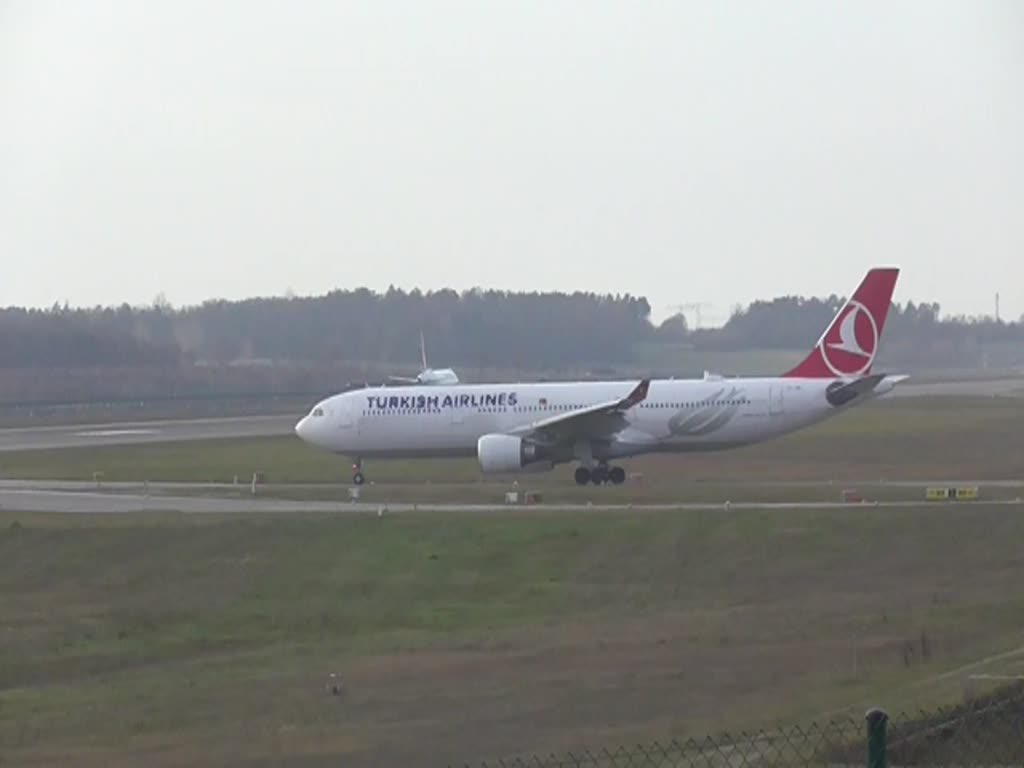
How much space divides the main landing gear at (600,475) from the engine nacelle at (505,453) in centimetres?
162

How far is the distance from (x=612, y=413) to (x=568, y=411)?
204cm

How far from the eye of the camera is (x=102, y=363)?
364 ft

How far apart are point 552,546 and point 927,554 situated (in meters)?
7.38

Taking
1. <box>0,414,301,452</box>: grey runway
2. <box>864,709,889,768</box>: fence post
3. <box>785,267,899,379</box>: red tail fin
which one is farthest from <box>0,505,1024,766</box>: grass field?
<box>0,414,301,452</box>: grey runway

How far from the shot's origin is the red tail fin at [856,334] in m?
47.4

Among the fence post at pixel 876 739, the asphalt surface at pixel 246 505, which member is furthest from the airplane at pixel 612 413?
the fence post at pixel 876 739

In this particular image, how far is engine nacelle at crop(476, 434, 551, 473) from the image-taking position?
45156mm

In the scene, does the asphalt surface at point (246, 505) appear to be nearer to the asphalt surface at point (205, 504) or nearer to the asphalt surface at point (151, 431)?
the asphalt surface at point (205, 504)

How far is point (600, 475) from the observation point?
153ft

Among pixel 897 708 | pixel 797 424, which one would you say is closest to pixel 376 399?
pixel 797 424

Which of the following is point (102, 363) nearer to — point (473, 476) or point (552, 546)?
point (473, 476)

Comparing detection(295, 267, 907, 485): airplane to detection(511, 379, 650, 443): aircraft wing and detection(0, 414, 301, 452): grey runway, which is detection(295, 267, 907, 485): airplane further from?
detection(0, 414, 301, 452): grey runway

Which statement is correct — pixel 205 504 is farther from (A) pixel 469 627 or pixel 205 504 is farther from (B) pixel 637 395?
(A) pixel 469 627

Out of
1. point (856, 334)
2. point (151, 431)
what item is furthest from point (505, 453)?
point (151, 431)
